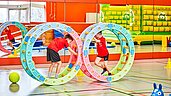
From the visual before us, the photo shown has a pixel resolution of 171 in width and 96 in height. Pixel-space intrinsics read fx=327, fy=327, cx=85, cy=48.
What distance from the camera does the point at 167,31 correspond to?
1058 cm

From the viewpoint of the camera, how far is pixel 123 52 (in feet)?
19.7

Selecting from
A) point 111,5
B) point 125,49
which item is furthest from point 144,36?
point 125,49

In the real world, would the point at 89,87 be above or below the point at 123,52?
below

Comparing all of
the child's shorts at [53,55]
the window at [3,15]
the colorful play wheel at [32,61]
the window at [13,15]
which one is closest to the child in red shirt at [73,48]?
the colorful play wheel at [32,61]

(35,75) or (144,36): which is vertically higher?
(144,36)

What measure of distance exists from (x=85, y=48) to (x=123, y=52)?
91 centimetres

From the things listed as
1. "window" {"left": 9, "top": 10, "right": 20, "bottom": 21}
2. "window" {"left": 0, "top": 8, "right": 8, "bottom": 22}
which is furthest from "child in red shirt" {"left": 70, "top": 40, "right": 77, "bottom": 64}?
"window" {"left": 0, "top": 8, "right": 8, "bottom": 22}

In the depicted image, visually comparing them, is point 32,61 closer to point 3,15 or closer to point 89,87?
point 89,87

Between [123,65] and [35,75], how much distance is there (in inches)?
66.4

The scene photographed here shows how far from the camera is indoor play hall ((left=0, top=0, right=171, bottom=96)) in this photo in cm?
512

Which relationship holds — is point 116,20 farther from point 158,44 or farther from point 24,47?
point 24,47

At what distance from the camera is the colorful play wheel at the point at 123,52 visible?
5.43 m

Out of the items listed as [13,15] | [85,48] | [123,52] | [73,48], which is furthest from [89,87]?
[13,15]

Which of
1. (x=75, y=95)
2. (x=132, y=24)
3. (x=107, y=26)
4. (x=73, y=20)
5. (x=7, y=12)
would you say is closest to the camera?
(x=75, y=95)
